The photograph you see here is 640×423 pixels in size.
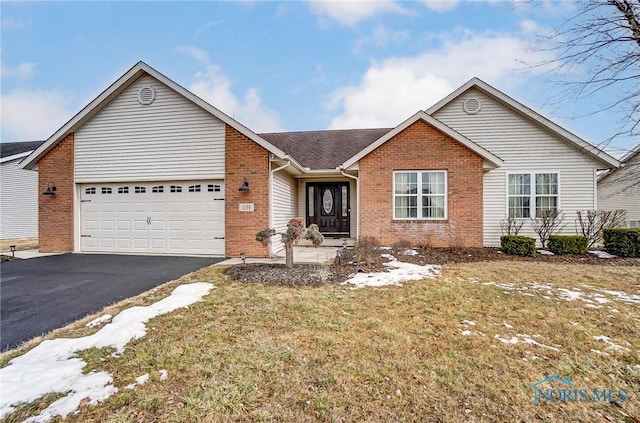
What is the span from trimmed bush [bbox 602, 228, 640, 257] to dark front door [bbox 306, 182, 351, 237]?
894 centimetres

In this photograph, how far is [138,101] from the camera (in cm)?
956

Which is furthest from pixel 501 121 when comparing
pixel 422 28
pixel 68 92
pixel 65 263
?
pixel 68 92

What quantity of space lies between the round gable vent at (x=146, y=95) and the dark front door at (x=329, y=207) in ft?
22.1

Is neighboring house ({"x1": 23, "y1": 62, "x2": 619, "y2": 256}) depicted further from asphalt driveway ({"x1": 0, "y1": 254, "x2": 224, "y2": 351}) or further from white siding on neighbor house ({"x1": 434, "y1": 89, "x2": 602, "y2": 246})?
asphalt driveway ({"x1": 0, "y1": 254, "x2": 224, "y2": 351})

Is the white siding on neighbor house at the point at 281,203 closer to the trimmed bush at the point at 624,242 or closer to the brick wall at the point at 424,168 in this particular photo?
the brick wall at the point at 424,168

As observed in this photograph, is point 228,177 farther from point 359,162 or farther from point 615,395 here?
point 615,395

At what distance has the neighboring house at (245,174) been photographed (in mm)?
9102

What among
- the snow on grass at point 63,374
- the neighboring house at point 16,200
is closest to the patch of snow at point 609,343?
the snow on grass at point 63,374

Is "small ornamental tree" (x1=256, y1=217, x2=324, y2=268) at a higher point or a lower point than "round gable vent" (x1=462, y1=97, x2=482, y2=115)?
lower

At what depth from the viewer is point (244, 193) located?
29.3 ft

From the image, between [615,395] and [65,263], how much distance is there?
Answer: 452 inches

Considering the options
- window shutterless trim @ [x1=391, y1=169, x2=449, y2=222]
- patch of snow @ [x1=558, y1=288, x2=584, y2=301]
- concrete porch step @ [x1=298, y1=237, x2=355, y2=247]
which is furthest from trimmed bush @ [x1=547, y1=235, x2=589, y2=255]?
concrete porch step @ [x1=298, y1=237, x2=355, y2=247]

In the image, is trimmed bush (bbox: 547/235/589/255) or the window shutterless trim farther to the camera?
the window shutterless trim

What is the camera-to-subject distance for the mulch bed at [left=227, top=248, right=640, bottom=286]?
20.2 feet
